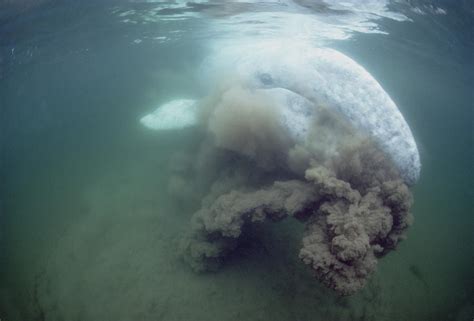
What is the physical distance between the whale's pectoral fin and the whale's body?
2155 mm

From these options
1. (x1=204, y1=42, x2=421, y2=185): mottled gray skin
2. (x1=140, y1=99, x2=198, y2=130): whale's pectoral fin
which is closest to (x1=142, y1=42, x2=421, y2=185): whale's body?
(x1=204, y1=42, x2=421, y2=185): mottled gray skin

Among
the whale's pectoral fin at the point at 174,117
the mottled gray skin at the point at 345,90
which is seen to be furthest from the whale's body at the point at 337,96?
the whale's pectoral fin at the point at 174,117

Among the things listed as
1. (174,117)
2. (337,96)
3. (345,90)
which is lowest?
(174,117)

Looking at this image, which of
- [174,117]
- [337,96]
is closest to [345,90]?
[337,96]

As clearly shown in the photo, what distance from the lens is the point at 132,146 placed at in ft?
49.0

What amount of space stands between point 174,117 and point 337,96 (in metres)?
4.95

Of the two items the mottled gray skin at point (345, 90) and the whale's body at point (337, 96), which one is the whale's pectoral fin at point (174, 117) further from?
the whale's body at point (337, 96)

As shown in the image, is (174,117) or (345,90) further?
(174,117)

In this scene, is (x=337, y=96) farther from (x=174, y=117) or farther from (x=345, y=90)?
(x=174, y=117)

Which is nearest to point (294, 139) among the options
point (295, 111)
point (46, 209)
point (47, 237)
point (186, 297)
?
point (295, 111)

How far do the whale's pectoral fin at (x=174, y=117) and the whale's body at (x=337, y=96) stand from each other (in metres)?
2.16

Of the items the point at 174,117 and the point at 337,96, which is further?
the point at 174,117

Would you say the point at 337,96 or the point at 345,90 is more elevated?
the point at 345,90

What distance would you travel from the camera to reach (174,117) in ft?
29.4
